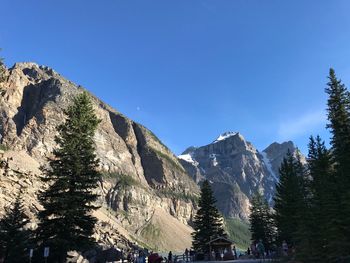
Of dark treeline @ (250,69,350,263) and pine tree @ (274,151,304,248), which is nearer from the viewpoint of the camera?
dark treeline @ (250,69,350,263)

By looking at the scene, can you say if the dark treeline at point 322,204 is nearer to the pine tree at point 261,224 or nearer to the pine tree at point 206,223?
the pine tree at point 261,224

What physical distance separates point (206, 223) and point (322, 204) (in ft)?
127

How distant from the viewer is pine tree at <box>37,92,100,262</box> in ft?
95.0

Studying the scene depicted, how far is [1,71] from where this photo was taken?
22375 millimetres

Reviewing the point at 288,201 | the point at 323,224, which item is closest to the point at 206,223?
the point at 288,201

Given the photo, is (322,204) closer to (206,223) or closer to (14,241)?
(14,241)

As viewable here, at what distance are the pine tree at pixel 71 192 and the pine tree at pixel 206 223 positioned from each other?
33.8 m

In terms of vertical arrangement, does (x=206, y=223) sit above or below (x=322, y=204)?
above

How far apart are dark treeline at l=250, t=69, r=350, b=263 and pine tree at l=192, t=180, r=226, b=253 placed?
33.2 ft

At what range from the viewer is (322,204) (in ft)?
84.4

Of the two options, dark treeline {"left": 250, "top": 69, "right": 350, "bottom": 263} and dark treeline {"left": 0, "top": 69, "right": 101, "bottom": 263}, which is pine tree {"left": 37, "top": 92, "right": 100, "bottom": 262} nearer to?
dark treeline {"left": 0, "top": 69, "right": 101, "bottom": 263}

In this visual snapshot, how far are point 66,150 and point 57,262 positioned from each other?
8868mm

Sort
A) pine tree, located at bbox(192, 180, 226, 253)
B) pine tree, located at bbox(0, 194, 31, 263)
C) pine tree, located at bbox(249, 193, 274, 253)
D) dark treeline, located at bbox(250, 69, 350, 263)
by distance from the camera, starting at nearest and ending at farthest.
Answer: dark treeline, located at bbox(250, 69, 350, 263) < pine tree, located at bbox(0, 194, 31, 263) < pine tree, located at bbox(192, 180, 226, 253) < pine tree, located at bbox(249, 193, 274, 253)

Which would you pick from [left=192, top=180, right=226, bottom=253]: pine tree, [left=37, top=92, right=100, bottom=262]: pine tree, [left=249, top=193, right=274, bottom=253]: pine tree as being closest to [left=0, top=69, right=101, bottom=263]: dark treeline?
[left=37, top=92, right=100, bottom=262]: pine tree
